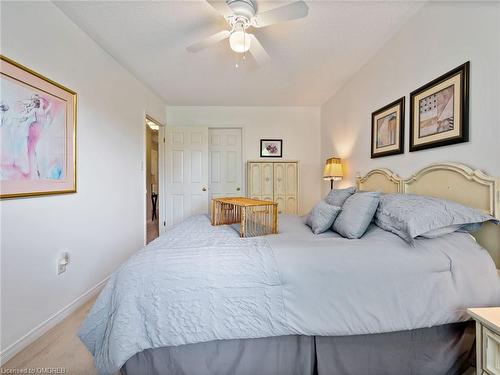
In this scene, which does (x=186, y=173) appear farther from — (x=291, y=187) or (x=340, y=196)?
(x=340, y=196)

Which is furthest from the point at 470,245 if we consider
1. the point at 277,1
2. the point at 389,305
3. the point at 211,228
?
the point at 277,1

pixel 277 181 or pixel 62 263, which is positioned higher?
pixel 277 181

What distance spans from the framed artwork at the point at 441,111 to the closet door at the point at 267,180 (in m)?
2.08

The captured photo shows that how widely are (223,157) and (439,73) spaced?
3203 mm

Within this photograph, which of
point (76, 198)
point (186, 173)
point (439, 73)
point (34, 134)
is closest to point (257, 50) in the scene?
point (439, 73)

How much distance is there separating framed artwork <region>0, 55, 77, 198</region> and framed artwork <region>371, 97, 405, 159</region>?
282cm

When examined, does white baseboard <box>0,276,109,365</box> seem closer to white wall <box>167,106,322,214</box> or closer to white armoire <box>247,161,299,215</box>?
white armoire <box>247,161,299,215</box>

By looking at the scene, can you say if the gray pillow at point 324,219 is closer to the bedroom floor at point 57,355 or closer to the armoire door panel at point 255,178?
the bedroom floor at point 57,355

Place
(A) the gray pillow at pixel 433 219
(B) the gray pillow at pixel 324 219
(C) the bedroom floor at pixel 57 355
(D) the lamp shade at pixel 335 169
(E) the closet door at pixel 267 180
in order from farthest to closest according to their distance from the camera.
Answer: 1. (E) the closet door at pixel 267 180
2. (D) the lamp shade at pixel 335 169
3. (B) the gray pillow at pixel 324 219
4. (C) the bedroom floor at pixel 57 355
5. (A) the gray pillow at pixel 433 219

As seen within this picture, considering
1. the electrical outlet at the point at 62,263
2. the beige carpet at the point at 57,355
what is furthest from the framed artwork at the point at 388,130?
the electrical outlet at the point at 62,263

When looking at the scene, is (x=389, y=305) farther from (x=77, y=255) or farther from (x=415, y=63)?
(x=77, y=255)

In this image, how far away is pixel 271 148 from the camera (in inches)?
160

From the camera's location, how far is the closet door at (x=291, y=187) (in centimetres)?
364

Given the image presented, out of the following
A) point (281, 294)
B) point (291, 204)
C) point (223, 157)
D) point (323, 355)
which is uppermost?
point (223, 157)
